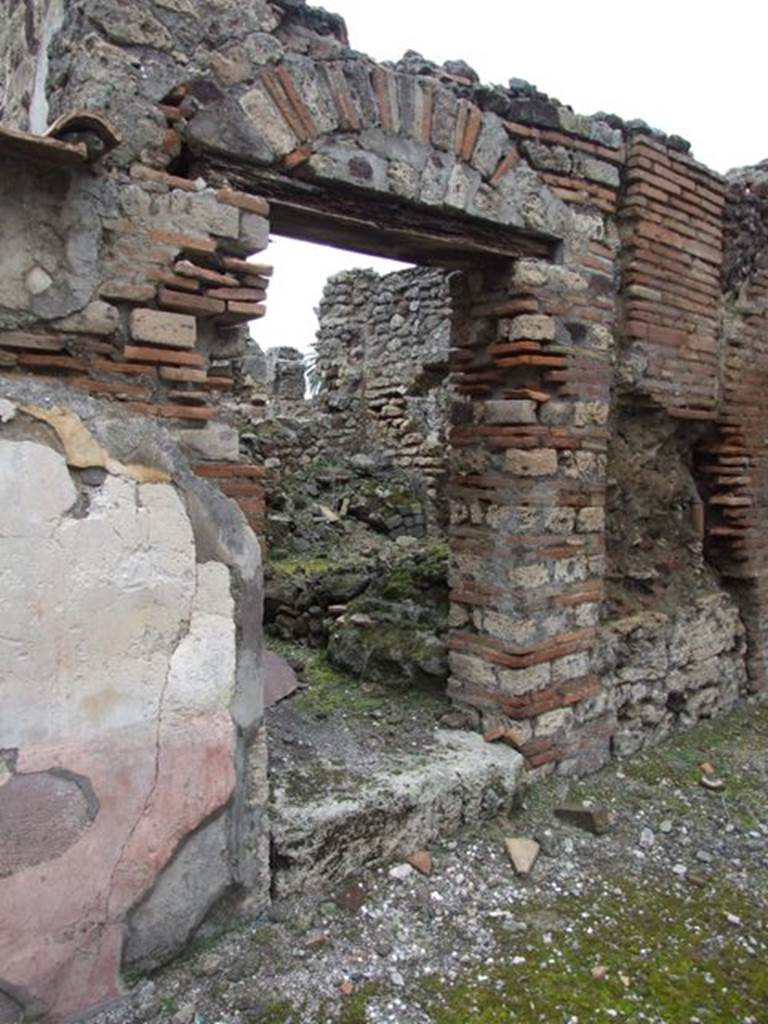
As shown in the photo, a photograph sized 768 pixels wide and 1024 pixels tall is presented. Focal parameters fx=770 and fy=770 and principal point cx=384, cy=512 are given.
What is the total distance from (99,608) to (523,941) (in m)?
1.96

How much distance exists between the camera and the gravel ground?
2.49 metres

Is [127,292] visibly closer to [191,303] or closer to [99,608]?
[191,303]

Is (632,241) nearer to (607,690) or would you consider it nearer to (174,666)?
(607,690)

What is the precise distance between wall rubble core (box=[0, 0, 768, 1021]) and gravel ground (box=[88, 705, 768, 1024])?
0.22 meters

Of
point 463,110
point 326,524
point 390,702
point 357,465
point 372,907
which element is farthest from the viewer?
point 357,465

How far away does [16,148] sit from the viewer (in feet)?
7.72

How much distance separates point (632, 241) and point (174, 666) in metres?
3.43

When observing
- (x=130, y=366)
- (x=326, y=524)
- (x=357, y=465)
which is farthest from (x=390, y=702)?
(x=357, y=465)

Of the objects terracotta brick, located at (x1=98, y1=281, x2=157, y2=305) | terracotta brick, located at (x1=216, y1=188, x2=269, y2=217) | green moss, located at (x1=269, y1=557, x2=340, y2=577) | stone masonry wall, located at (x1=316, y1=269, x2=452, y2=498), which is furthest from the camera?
stone masonry wall, located at (x1=316, y1=269, x2=452, y2=498)

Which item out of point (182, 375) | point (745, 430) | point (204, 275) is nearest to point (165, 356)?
point (182, 375)

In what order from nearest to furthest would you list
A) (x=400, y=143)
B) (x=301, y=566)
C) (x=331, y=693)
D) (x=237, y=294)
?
(x=237, y=294), (x=400, y=143), (x=331, y=693), (x=301, y=566)

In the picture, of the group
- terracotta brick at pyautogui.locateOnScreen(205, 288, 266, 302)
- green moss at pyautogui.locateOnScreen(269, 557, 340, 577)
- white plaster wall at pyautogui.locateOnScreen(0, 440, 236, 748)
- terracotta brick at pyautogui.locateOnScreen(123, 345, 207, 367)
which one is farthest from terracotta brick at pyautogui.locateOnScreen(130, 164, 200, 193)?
green moss at pyautogui.locateOnScreen(269, 557, 340, 577)

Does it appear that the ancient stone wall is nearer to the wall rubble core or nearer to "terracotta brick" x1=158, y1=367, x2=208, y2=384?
the wall rubble core

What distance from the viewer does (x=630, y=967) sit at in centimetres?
274
